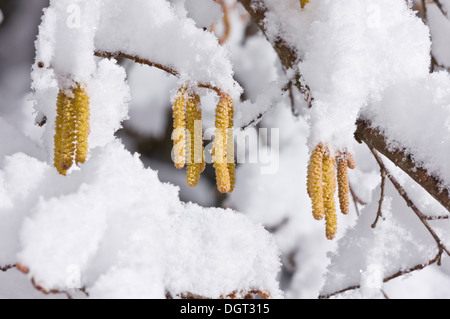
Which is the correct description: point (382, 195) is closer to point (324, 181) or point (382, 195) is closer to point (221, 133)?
point (324, 181)

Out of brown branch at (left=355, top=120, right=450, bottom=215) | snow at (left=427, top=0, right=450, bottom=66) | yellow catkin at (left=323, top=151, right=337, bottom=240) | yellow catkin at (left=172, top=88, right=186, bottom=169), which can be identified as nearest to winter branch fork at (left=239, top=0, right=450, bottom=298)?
brown branch at (left=355, top=120, right=450, bottom=215)

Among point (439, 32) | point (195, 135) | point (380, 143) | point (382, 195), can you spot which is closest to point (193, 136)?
point (195, 135)

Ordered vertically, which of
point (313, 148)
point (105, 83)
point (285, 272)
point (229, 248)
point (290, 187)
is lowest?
point (285, 272)

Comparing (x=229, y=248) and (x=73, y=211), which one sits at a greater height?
→ (x=73, y=211)

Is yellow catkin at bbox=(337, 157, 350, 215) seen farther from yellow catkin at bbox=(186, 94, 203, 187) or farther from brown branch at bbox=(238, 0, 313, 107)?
yellow catkin at bbox=(186, 94, 203, 187)

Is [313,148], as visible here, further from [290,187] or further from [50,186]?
[290,187]

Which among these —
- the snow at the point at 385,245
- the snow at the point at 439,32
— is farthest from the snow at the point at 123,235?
the snow at the point at 439,32
